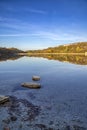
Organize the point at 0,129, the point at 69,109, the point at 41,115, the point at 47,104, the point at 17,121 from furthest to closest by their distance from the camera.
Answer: the point at 47,104 < the point at 69,109 < the point at 41,115 < the point at 17,121 < the point at 0,129

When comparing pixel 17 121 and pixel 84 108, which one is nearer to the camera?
pixel 17 121

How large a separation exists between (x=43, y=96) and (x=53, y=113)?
5.63 m

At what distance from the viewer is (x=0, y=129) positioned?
12.4 metres

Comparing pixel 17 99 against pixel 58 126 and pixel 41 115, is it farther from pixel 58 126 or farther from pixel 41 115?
pixel 58 126

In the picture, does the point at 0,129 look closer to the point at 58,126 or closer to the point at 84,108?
the point at 58,126

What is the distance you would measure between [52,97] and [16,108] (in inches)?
204

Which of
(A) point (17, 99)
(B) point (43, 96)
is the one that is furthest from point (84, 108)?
(A) point (17, 99)

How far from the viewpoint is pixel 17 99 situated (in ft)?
65.0

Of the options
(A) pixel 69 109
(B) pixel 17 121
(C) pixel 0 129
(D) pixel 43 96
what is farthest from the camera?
(D) pixel 43 96

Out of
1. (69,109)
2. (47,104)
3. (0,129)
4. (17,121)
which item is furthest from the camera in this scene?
(47,104)

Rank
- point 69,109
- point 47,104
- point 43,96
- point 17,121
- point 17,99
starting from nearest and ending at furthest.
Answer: point 17,121 → point 69,109 → point 47,104 → point 17,99 → point 43,96

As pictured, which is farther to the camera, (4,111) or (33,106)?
(33,106)

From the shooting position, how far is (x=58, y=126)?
42.8ft

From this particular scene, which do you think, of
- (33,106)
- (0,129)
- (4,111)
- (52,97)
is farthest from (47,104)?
(0,129)
